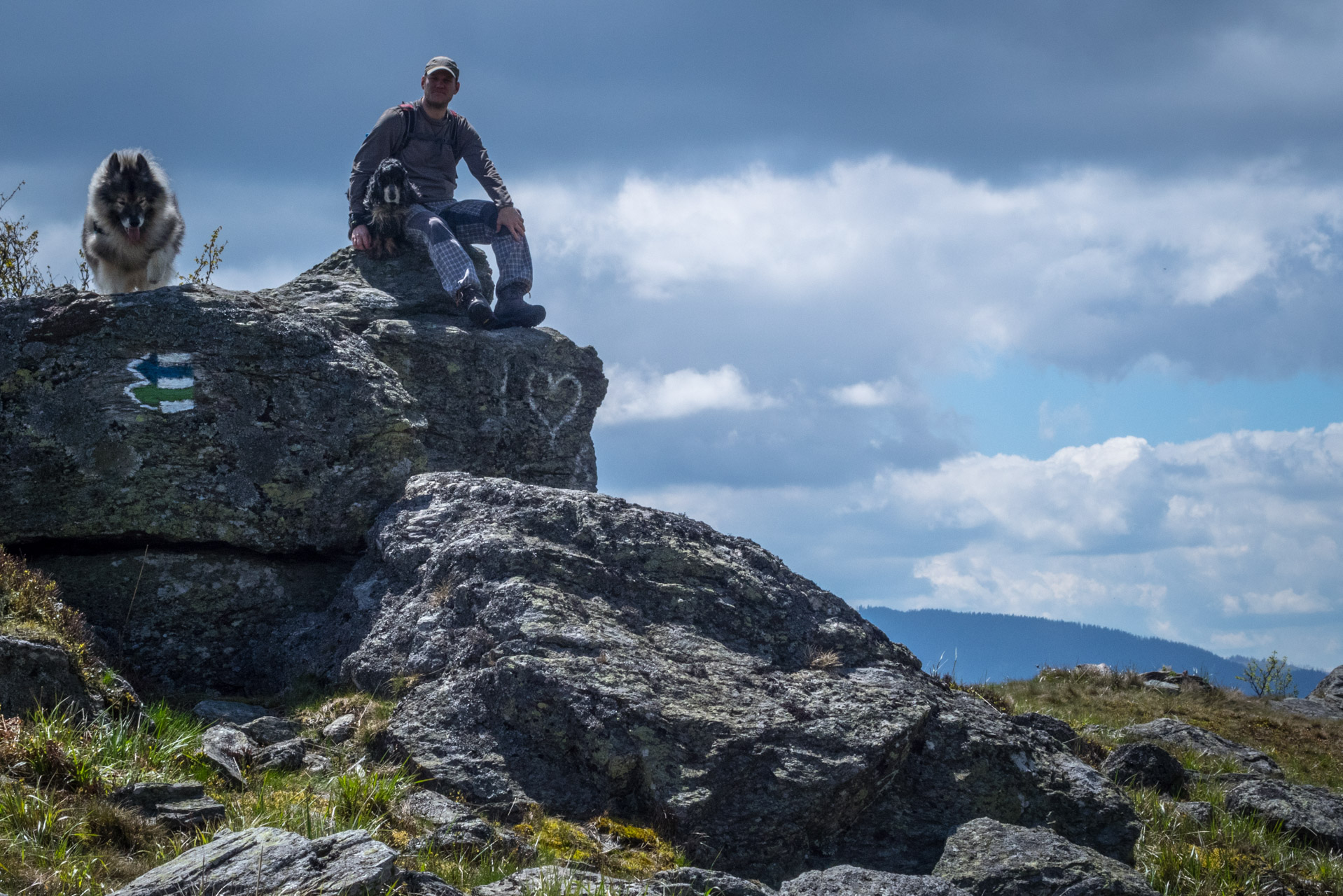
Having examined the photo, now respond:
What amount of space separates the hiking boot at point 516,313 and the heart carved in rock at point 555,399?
0.89 m

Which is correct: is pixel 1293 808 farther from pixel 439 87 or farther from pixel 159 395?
pixel 439 87

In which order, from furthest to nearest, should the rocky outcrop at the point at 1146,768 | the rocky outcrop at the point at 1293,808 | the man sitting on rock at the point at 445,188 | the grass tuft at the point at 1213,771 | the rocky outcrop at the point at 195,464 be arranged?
the man sitting on rock at the point at 445,188
the rocky outcrop at the point at 1146,768
the rocky outcrop at the point at 1293,808
the rocky outcrop at the point at 195,464
the grass tuft at the point at 1213,771

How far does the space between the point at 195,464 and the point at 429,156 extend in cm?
645

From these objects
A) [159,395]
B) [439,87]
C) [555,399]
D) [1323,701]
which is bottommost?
[159,395]

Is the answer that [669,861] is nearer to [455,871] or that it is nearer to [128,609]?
[455,871]

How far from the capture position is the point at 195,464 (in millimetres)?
9172

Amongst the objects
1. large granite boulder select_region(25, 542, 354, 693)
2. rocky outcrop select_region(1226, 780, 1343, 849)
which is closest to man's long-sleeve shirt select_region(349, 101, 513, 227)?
large granite boulder select_region(25, 542, 354, 693)

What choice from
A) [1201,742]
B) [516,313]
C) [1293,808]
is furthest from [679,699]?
[1201,742]

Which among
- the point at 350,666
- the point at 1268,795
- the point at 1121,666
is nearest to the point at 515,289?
the point at 350,666

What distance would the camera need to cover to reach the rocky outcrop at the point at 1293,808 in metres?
9.15

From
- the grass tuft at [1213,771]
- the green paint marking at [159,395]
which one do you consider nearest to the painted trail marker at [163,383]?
the green paint marking at [159,395]

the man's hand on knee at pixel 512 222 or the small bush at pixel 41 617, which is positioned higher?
the man's hand on knee at pixel 512 222

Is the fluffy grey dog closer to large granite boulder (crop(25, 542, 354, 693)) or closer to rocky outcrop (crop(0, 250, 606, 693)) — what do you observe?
rocky outcrop (crop(0, 250, 606, 693))

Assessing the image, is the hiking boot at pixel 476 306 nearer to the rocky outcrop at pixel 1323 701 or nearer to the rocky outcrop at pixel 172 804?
the rocky outcrop at pixel 172 804
